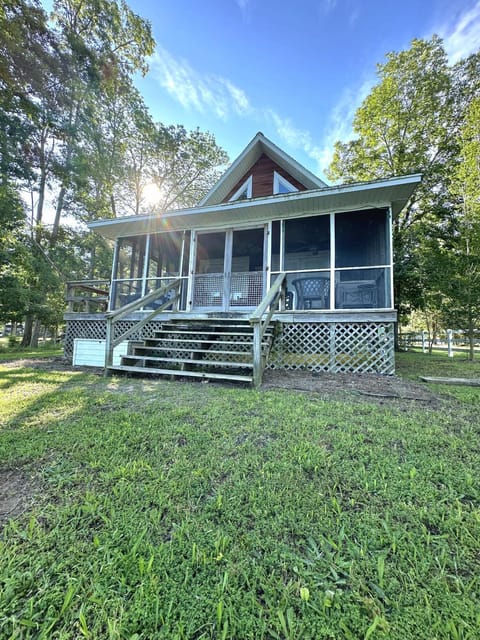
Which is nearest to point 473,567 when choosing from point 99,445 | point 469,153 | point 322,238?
point 99,445

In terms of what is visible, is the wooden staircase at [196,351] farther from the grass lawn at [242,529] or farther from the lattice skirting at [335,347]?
the grass lawn at [242,529]

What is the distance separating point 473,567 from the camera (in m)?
1.25

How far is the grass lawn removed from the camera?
1.04 m

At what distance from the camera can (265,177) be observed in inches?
398

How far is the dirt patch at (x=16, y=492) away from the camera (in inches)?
64.1

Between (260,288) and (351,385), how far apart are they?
3962 mm

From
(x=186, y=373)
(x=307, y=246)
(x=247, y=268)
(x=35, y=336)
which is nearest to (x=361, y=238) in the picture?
(x=307, y=246)

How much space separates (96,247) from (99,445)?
19930 millimetres

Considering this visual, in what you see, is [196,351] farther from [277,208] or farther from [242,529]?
[277,208]

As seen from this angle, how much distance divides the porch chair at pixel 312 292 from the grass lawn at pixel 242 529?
436cm

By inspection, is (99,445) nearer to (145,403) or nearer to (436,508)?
(145,403)

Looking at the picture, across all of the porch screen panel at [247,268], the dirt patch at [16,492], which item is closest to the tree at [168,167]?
the porch screen panel at [247,268]

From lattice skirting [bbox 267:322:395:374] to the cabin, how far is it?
24 millimetres

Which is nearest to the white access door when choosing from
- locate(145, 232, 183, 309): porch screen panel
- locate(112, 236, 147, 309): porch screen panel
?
locate(145, 232, 183, 309): porch screen panel
